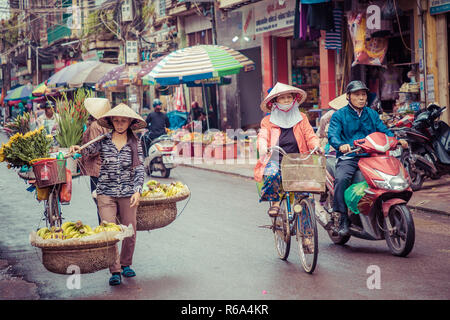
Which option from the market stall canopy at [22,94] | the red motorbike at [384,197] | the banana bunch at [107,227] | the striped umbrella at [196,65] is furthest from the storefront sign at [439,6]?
the market stall canopy at [22,94]

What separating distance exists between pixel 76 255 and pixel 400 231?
3.30 metres

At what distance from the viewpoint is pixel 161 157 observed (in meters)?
15.9

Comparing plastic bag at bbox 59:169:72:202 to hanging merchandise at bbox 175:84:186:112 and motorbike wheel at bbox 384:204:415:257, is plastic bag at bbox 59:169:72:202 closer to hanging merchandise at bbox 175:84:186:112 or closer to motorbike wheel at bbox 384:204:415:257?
motorbike wheel at bbox 384:204:415:257

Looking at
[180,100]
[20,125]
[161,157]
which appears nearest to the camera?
[20,125]

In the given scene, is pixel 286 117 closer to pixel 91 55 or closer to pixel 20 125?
pixel 20 125

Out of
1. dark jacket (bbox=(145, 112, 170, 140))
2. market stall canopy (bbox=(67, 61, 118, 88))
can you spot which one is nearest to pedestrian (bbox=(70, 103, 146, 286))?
dark jacket (bbox=(145, 112, 170, 140))

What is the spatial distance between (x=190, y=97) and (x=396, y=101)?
564 inches

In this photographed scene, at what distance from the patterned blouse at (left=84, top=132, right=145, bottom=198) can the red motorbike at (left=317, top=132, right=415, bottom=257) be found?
2371mm

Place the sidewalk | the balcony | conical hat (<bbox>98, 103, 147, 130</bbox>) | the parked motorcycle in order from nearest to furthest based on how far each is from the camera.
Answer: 1. conical hat (<bbox>98, 103, 147, 130</bbox>)
2. the sidewalk
3. the parked motorcycle
4. the balcony

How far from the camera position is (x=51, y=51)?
A: 1783 inches

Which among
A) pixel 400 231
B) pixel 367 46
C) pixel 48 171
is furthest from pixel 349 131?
pixel 367 46

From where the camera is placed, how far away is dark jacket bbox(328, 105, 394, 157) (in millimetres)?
7238
